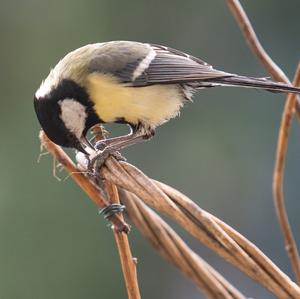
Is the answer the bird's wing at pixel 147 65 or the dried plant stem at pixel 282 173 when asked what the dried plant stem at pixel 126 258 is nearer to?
the dried plant stem at pixel 282 173

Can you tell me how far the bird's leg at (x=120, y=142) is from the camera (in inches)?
32.6

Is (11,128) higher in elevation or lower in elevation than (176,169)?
higher

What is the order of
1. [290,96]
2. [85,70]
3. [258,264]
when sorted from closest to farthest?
[258,264] → [290,96] → [85,70]

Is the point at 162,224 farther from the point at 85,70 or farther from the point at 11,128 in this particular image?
the point at 11,128

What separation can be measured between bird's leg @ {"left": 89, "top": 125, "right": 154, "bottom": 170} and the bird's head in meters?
0.06

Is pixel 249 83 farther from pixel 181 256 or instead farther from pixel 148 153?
pixel 148 153

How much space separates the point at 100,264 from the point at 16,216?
304 mm

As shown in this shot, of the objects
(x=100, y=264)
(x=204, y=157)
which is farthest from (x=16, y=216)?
(x=204, y=157)

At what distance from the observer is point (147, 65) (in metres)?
1.24

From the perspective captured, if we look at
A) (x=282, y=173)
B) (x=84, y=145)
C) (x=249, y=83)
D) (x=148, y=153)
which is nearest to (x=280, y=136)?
(x=282, y=173)

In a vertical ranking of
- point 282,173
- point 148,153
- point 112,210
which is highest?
point 112,210

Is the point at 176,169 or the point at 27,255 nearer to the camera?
the point at 27,255

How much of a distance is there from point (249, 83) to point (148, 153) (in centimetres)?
121

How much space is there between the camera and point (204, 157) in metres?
2.42
